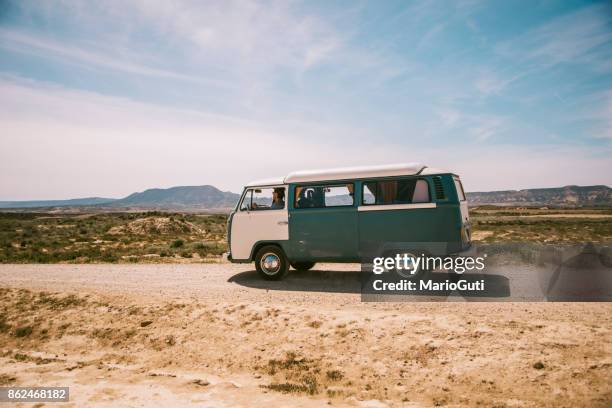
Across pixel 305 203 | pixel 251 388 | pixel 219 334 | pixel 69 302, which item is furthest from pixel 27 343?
pixel 305 203

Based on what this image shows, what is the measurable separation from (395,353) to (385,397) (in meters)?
0.90

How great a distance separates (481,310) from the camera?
7.68 metres

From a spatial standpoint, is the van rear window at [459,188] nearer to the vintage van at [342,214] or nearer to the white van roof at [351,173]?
the vintage van at [342,214]

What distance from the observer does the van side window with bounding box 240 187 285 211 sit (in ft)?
34.8

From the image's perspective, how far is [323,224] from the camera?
10.1 m

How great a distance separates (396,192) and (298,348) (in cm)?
455

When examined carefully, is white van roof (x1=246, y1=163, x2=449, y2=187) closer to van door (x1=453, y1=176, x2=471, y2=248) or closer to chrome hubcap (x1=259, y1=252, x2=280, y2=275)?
van door (x1=453, y1=176, x2=471, y2=248)

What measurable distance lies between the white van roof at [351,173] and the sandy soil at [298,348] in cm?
300

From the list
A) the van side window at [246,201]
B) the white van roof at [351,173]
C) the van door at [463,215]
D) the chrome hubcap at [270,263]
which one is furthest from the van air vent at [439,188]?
the van side window at [246,201]

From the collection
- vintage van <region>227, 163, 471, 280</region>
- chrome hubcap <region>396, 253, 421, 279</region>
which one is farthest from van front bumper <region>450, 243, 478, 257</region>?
chrome hubcap <region>396, 253, 421, 279</region>

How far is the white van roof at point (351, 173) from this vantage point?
9312mm

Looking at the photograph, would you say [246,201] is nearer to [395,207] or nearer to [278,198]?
[278,198]

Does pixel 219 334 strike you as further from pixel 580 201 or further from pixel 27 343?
pixel 580 201

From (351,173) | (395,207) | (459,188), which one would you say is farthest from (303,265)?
(459,188)
